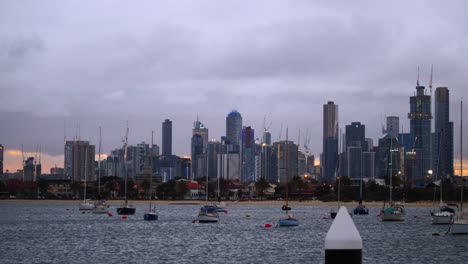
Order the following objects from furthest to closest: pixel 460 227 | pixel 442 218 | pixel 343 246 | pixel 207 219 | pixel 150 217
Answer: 1. pixel 150 217
2. pixel 207 219
3. pixel 442 218
4. pixel 460 227
5. pixel 343 246

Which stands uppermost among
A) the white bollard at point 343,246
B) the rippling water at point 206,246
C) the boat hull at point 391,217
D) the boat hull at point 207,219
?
the white bollard at point 343,246

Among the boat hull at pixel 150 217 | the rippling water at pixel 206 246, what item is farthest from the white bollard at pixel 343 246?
the boat hull at pixel 150 217

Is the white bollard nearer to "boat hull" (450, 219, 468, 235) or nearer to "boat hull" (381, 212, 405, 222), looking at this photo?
"boat hull" (450, 219, 468, 235)

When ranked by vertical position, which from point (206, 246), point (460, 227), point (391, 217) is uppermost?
point (460, 227)

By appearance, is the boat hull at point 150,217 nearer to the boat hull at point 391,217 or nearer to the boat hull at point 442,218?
the boat hull at point 391,217

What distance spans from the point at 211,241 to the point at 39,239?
20.1 metres

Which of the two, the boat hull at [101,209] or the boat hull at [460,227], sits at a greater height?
the boat hull at [460,227]

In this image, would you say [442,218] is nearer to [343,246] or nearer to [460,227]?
[460,227]

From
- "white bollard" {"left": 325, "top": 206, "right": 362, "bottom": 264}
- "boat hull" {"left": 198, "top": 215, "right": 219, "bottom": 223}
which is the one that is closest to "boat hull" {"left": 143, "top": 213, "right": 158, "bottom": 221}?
"boat hull" {"left": 198, "top": 215, "right": 219, "bottom": 223}

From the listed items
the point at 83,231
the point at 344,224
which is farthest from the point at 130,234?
the point at 344,224

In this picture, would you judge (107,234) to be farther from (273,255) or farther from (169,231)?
(273,255)

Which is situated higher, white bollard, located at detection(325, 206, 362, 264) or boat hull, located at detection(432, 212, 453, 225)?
white bollard, located at detection(325, 206, 362, 264)

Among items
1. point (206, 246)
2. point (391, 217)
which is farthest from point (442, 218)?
point (206, 246)

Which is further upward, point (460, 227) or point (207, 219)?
point (460, 227)
